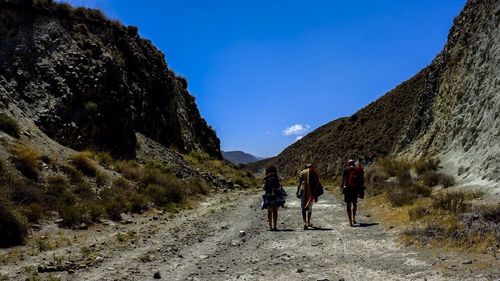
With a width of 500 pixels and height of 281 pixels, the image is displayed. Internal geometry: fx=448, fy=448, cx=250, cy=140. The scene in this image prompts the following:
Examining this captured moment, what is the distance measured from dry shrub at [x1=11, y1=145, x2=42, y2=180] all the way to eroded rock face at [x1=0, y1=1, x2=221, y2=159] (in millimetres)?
5739

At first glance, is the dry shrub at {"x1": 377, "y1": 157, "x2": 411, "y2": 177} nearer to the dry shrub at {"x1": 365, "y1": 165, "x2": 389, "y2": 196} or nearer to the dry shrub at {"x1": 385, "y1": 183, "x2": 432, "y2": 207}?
the dry shrub at {"x1": 365, "y1": 165, "x2": 389, "y2": 196}

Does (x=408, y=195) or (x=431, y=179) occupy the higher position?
(x=431, y=179)

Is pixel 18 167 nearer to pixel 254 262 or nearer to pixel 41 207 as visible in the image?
pixel 41 207

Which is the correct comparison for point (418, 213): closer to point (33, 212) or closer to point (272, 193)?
point (272, 193)

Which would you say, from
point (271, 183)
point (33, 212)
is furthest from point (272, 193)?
point (33, 212)

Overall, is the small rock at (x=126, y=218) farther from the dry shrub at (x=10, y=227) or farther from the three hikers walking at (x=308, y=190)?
the three hikers walking at (x=308, y=190)

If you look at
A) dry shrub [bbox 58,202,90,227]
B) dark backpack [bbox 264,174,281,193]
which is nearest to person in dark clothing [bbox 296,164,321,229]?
dark backpack [bbox 264,174,281,193]

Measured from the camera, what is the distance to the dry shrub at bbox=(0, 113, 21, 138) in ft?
62.2

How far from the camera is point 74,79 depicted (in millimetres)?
27828

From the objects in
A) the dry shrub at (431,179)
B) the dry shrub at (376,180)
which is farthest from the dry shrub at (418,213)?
the dry shrub at (376,180)

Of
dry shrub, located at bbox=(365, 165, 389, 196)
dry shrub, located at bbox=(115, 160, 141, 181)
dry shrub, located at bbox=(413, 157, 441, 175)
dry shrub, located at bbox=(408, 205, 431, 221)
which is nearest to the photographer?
dry shrub, located at bbox=(408, 205, 431, 221)

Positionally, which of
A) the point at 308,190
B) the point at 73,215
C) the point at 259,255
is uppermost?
the point at 308,190

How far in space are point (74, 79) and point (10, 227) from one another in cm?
1799

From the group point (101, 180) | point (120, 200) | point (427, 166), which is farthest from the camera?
point (427, 166)
